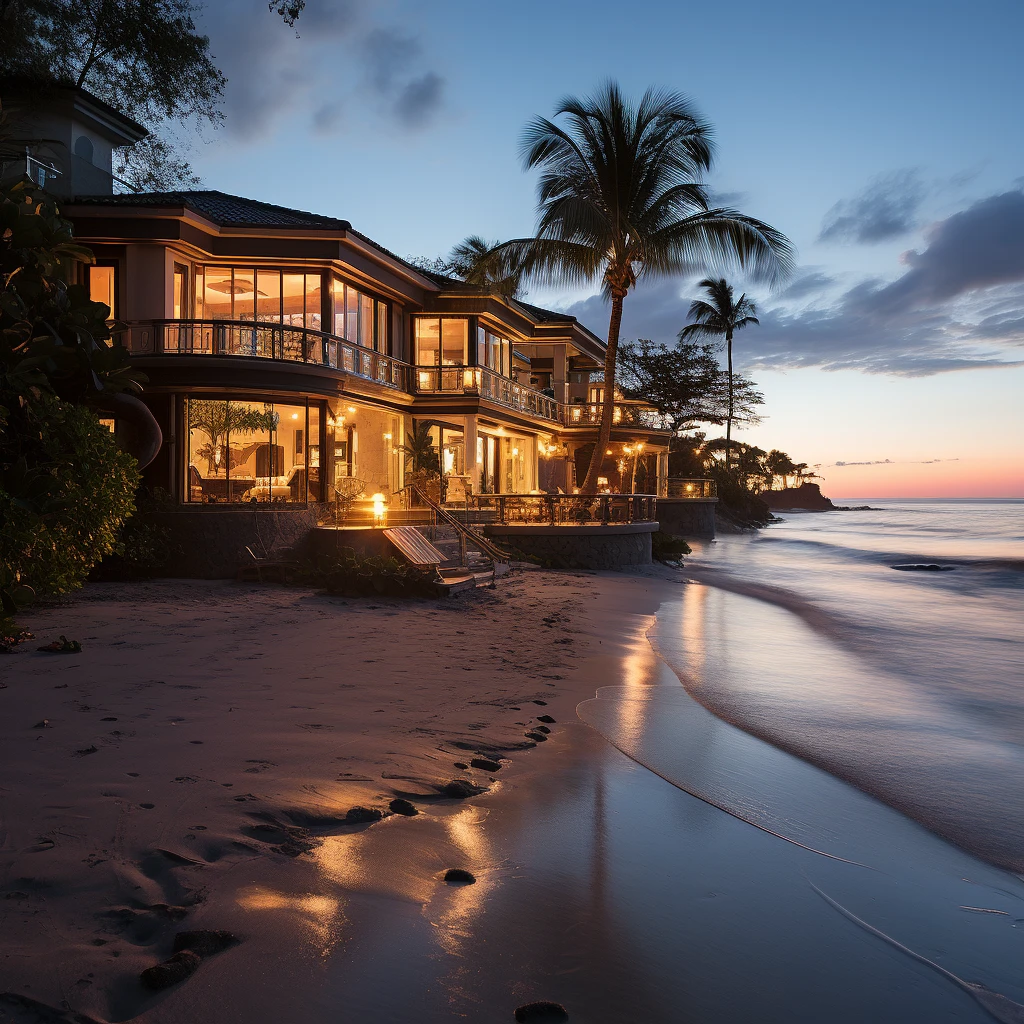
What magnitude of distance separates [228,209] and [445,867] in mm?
21533

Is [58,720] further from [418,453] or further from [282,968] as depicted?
[418,453]

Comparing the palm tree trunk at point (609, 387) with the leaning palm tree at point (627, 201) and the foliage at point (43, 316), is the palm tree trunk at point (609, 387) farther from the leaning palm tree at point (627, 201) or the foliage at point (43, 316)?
the foliage at point (43, 316)

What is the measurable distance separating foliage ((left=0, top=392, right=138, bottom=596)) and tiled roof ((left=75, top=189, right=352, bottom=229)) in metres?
11.2

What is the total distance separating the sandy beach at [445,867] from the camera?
9.16 feet

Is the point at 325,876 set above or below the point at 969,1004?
above

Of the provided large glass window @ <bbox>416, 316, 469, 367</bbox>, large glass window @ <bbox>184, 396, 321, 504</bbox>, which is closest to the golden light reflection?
large glass window @ <bbox>184, 396, 321, 504</bbox>

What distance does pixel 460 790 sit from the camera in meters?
4.67

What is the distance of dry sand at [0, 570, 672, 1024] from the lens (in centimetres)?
289

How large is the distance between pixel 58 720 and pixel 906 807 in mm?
5655

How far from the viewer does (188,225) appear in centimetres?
1861

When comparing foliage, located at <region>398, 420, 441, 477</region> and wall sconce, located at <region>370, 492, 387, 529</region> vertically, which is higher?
foliage, located at <region>398, 420, 441, 477</region>

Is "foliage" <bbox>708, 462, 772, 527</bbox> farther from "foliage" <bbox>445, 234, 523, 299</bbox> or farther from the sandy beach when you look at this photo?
the sandy beach

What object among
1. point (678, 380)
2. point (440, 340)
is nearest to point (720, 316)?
point (678, 380)

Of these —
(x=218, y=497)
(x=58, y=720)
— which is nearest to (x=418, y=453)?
(x=218, y=497)
